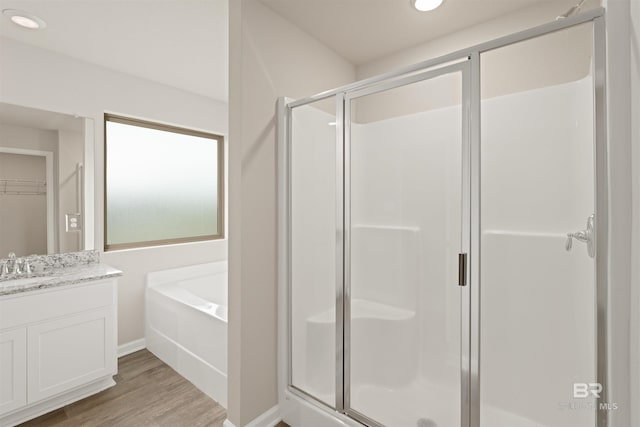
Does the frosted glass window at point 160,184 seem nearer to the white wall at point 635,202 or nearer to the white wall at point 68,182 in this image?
the white wall at point 68,182

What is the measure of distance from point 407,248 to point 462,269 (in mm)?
273

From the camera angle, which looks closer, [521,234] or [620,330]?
[620,330]

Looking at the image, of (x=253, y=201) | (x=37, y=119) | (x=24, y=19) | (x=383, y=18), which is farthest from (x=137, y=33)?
(x=383, y=18)

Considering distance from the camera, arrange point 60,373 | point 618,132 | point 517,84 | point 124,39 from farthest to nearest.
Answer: point 124,39
point 60,373
point 517,84
point 618,132

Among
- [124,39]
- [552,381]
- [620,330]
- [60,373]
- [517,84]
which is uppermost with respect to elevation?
[124,39]

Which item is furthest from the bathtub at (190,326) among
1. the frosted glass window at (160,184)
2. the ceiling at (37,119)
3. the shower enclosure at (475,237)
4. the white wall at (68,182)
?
the ceiling at (37,119)

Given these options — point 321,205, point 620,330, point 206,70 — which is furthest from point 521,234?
point 206,70

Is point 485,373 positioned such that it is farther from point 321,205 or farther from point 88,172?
point 88,172

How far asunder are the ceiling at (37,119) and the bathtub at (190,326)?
1473mm

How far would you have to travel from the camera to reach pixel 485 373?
4.09ft

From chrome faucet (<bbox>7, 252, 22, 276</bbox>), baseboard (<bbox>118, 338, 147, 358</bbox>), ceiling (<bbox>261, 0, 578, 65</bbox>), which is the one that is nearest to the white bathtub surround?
chrome faucet (<bbox>7, 252, 22, 276</bbox>)

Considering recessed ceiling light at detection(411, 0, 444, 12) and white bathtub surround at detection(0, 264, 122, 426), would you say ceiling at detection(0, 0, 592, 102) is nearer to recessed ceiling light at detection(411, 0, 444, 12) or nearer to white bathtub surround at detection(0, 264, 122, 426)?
recessed ceiling light at detection(411, 0, 444, 12)

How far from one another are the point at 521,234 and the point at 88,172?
3.16 metres

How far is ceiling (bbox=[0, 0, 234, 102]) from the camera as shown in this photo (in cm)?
187
